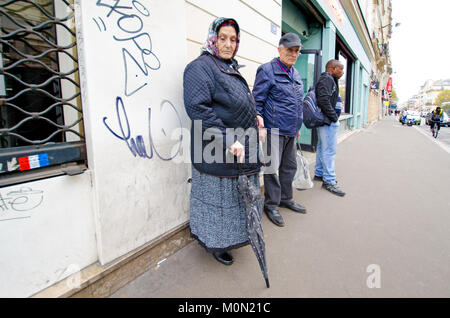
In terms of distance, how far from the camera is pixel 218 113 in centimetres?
178

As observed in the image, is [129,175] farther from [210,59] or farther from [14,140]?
[210,59]

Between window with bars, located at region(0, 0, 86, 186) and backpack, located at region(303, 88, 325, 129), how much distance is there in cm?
274

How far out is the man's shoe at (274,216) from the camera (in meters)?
2.68

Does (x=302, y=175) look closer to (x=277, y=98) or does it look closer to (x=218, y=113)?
(x=277, y=98)

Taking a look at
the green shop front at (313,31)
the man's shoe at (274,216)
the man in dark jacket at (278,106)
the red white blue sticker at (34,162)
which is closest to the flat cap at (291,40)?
the man in dark jacket at (278,106)

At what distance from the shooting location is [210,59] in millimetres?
1786

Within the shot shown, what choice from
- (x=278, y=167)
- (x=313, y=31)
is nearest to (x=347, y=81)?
(x=313, y=31)

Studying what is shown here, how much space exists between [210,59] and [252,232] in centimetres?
128

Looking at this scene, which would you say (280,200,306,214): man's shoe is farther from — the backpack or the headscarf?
the headscarf

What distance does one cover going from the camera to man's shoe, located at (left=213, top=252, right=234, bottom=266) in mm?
2004

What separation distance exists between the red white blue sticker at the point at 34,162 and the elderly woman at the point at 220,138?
936mm

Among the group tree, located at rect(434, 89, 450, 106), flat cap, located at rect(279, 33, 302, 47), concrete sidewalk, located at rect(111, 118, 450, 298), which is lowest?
concrete sidewalk, located at rect(111, 118, 450, 298)
